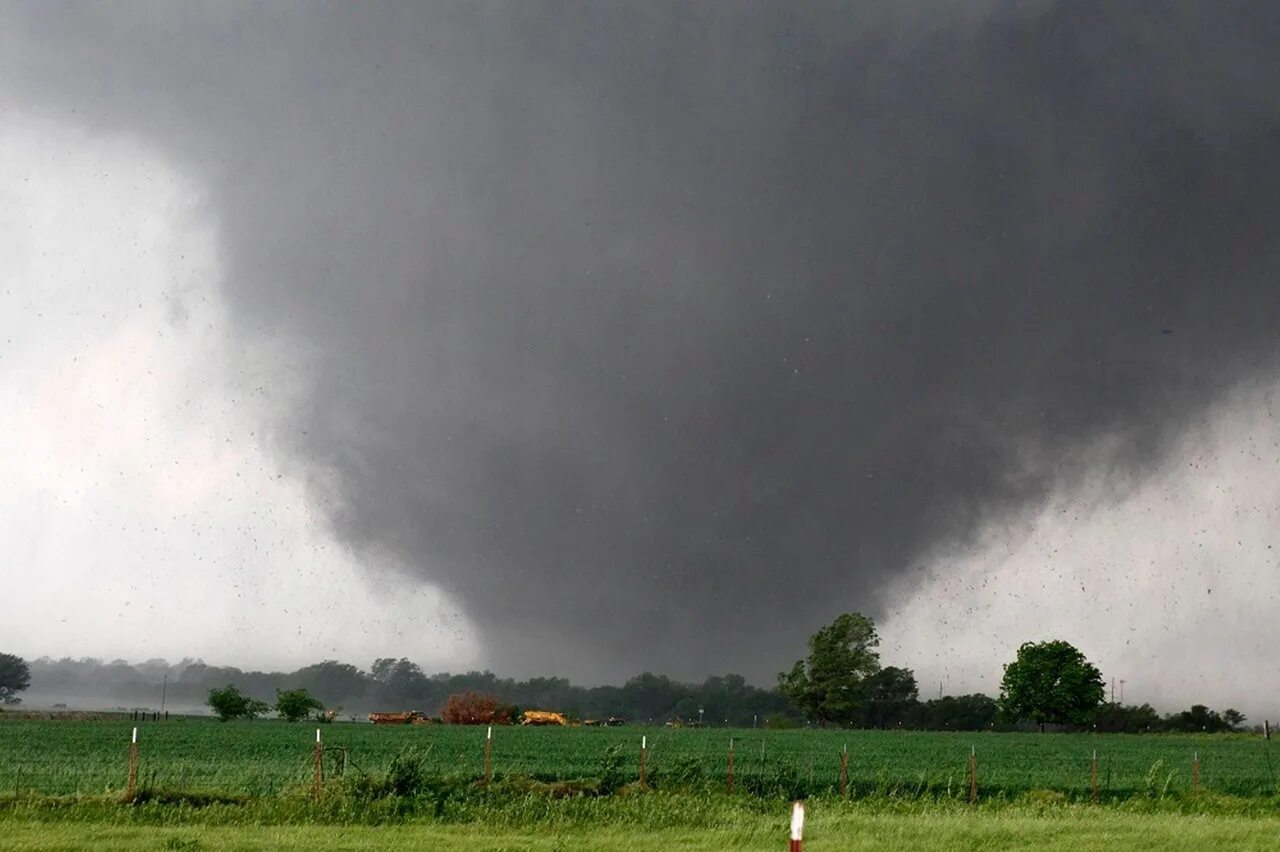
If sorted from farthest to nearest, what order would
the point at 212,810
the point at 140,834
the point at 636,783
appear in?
the point at 636,783 → the point at 212,810 → the point at 140,834

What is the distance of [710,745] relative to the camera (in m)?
74.4

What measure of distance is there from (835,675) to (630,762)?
102 metres

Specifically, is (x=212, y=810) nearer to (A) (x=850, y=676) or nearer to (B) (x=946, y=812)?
(B) (x=946, y=812)

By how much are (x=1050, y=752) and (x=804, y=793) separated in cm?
4596

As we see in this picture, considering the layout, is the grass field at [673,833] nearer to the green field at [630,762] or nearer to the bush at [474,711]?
the green field at [630,762]

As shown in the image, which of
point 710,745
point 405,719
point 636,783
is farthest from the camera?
point 405,719

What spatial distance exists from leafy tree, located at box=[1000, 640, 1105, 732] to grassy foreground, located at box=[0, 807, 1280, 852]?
139826 millimetres

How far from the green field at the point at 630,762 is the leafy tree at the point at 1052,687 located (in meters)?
69.4

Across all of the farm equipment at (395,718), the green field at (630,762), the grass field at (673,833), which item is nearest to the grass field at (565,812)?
the grass field at (673,833)

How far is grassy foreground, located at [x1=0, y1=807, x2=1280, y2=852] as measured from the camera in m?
22.6

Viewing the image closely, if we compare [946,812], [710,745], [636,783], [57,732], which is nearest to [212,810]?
[636,783]

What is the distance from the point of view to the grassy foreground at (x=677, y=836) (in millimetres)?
22609

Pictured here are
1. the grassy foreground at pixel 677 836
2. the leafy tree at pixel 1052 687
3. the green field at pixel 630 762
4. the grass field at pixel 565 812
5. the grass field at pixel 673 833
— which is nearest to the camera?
the grassy foreground at pixel 677 836

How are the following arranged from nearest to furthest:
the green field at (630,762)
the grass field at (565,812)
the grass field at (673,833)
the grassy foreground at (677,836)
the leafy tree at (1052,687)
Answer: the grassy foreground at (677,836) → the grass field at (673,833) → the grass field at (565,812) → the green field at (630,762) → the leafy tree at (1052,687)
